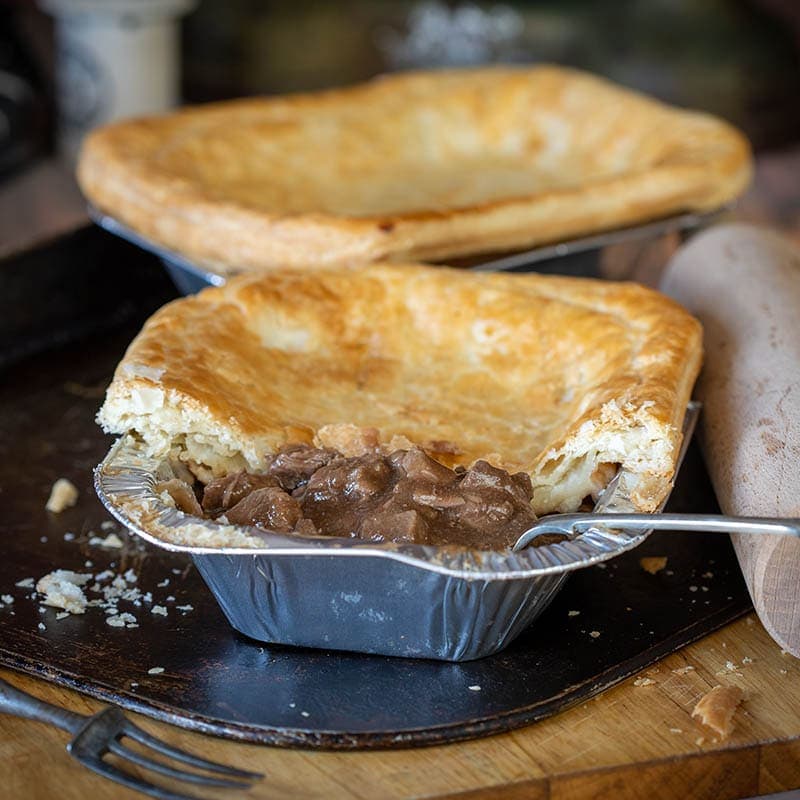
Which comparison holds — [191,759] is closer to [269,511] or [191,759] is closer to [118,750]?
[118,750]

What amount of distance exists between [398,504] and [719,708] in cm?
63

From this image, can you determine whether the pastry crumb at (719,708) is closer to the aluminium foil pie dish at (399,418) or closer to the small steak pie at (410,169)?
the aluminium foil pie dish at (399,418)

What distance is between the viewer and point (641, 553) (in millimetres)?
2705

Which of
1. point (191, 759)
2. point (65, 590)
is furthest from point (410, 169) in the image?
point (191, 759)

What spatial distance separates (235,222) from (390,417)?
1001 mm

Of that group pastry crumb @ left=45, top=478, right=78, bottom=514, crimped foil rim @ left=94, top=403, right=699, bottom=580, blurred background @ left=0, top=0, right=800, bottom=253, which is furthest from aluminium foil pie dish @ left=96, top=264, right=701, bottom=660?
blurred background @ left=0, top=0, right=800, bottom=253

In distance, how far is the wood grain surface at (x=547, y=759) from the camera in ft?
6.76

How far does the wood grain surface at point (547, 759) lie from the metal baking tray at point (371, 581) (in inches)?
7.7

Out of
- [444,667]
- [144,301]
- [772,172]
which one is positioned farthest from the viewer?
[772,172]

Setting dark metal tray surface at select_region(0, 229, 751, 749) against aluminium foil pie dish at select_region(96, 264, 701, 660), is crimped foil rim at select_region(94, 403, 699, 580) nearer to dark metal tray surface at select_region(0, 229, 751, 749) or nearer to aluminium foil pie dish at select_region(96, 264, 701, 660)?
aluminium foil pie dish at select_region(96, 264, 701, 660)

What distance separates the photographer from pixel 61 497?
2.86 meters

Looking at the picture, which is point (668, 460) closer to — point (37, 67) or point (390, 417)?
point (390, 417)

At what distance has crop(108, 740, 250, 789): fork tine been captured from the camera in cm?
202

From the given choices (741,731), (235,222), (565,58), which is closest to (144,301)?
(235,222)
